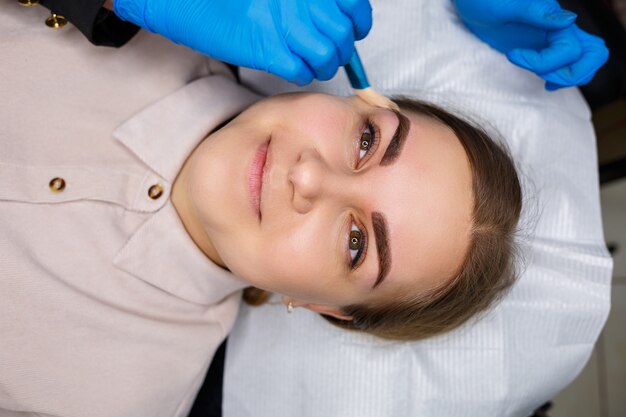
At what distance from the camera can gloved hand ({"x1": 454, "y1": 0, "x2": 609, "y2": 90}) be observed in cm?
111

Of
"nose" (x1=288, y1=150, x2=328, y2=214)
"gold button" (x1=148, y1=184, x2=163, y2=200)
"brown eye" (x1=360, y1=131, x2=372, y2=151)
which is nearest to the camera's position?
"nose" (x1=288, y1=150, x2=328, y2=214)

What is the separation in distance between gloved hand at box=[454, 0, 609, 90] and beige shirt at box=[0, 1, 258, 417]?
60cm

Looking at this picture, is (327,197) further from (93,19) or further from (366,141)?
(93,19)

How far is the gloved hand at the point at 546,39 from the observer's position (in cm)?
111

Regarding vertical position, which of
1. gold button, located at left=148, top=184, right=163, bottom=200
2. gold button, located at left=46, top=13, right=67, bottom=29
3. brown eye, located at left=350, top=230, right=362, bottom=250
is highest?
gold button, located at left=46, top=13, right=67, bottom=29

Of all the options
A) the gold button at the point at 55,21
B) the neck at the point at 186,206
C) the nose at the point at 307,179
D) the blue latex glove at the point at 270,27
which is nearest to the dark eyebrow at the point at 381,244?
the nose at the point at 307,179

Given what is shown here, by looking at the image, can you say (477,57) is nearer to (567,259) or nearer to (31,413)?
(567,259)

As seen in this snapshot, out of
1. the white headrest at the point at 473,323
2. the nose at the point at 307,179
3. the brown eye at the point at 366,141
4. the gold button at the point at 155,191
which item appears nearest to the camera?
the nose at the point at 307,179

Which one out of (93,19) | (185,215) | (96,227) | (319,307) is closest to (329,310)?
(319,307)

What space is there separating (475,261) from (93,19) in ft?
2.60

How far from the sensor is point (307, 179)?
0.81 meters

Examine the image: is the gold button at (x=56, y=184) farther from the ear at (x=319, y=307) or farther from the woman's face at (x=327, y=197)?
the ear at (x=319, y=307)

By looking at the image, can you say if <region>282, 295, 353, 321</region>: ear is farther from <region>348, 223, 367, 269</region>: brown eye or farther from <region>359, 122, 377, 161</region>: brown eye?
<region>359, 122, 377, 161</region>: brown eye

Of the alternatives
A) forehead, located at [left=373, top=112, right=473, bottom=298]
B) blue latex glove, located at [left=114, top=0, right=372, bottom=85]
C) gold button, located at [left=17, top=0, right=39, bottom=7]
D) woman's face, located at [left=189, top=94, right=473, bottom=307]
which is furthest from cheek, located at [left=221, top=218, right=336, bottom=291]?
gold button, located at [left=17, top=0, right=39, bottom=7]
